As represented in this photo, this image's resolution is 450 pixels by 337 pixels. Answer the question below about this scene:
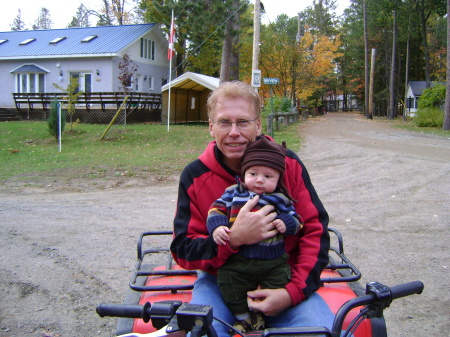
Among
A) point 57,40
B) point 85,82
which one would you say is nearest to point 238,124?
point 85,82

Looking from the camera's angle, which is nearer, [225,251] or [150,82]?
[225,251]

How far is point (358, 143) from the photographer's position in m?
17.4

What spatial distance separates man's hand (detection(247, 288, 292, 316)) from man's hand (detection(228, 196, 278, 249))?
24cm

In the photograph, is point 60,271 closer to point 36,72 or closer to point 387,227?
point 387,227

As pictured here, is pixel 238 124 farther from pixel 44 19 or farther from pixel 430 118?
pixel 44 19

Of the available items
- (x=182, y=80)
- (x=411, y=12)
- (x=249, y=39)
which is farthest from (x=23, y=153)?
(x=411, y=12)

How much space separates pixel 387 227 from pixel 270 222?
478 centimetres

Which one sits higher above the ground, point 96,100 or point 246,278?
point 96,100

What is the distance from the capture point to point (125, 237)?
5.97 m

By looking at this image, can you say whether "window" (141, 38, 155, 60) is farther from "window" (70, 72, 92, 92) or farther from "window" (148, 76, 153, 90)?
"window" (70, 72, 92, 92)

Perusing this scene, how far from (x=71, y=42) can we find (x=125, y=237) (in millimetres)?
29628

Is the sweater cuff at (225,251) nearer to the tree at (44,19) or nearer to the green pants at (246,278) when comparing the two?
the green pants at (246,278)

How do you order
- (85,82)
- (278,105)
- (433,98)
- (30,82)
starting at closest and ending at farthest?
(278,105)
(433,98)
(85,82)
(30,82)

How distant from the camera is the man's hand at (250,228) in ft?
6.98
